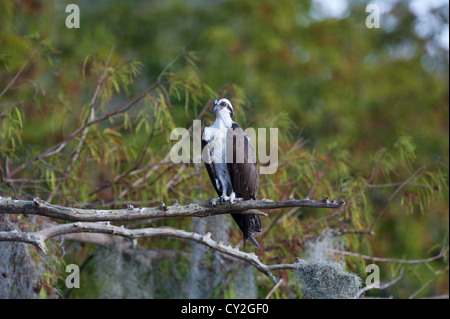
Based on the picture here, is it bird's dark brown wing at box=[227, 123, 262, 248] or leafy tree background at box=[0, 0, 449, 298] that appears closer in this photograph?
bird's dark brown wing at box=[227, 123, 262, 248]

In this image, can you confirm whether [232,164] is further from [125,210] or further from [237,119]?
[237,119]

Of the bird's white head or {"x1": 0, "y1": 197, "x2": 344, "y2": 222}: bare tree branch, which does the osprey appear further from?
{"x1": 0, "y1": 197, "x2": 344, "y2": 222}: bare tree branch

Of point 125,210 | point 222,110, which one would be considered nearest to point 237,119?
point 222,110

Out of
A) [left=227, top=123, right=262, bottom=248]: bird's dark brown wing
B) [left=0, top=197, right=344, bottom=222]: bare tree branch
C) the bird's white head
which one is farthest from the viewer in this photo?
the bird's white head

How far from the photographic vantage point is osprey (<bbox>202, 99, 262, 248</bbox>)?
3.84m

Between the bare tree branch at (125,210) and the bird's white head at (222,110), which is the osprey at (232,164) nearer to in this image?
the bird's white head at (222,110)

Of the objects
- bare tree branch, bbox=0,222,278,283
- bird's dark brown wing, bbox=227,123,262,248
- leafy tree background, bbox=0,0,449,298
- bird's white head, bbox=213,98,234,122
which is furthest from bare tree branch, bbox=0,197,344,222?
bird's white head, bbox=213,98,234,122

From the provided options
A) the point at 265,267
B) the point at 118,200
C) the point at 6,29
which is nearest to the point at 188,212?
the point at 265,267

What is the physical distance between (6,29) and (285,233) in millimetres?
4041

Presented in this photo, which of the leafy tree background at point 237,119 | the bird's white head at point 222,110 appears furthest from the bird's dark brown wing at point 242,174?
the leafy tree background at point 237,119

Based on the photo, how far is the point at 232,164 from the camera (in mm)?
3887

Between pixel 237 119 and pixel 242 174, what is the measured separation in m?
1.42

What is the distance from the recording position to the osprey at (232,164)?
3.84m

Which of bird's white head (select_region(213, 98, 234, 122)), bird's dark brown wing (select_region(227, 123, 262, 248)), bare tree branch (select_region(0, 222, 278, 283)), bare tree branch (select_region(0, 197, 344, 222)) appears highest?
bird's white head (select_region(213, 98, 234, 122))
